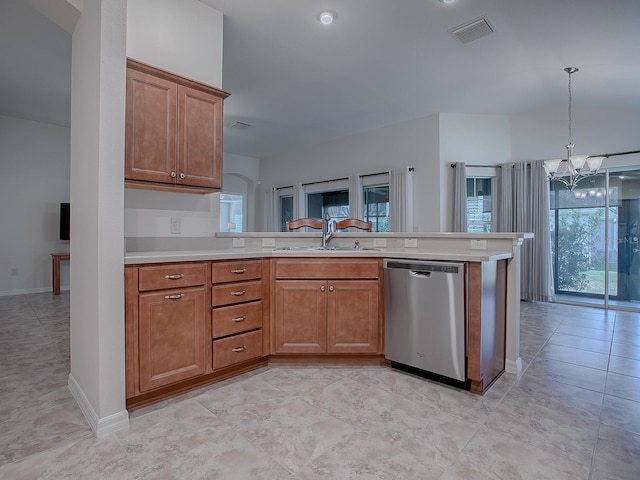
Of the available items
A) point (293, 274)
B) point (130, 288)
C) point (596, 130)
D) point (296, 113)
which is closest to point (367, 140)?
point (296, 113)

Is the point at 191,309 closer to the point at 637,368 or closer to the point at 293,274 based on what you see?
the point at 293,274

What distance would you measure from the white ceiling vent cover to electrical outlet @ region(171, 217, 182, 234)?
297cm

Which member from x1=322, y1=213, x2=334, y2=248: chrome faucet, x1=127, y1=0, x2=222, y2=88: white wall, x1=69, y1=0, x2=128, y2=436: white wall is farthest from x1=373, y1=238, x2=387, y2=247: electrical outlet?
x1=69, y1=0, x2=128, y2=436: white wall

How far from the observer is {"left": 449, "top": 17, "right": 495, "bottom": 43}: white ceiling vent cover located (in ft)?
10.1

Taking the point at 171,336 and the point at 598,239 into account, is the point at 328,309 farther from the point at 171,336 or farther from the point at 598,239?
the point at 598,239

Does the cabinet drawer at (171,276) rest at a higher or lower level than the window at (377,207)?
lower

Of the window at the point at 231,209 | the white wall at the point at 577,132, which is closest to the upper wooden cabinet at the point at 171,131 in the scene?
the white wall at the point at 577,132

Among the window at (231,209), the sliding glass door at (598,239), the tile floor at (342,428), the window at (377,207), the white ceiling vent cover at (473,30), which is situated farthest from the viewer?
the window at (231,209)

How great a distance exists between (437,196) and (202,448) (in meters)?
4.75

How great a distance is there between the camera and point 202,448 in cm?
167

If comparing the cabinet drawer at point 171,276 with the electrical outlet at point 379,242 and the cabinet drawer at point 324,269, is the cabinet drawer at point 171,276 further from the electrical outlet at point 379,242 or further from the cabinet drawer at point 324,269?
the electrical outlet at point 379,242

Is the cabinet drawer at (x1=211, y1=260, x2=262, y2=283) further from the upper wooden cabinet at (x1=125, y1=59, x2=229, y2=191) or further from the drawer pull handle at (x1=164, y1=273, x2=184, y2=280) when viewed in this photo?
the upper wooden cabinet at (x1=125, y1=59, x2=229, y2=191)

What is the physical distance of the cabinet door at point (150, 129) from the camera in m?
2.21

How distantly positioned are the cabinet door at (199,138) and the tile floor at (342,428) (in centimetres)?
147
